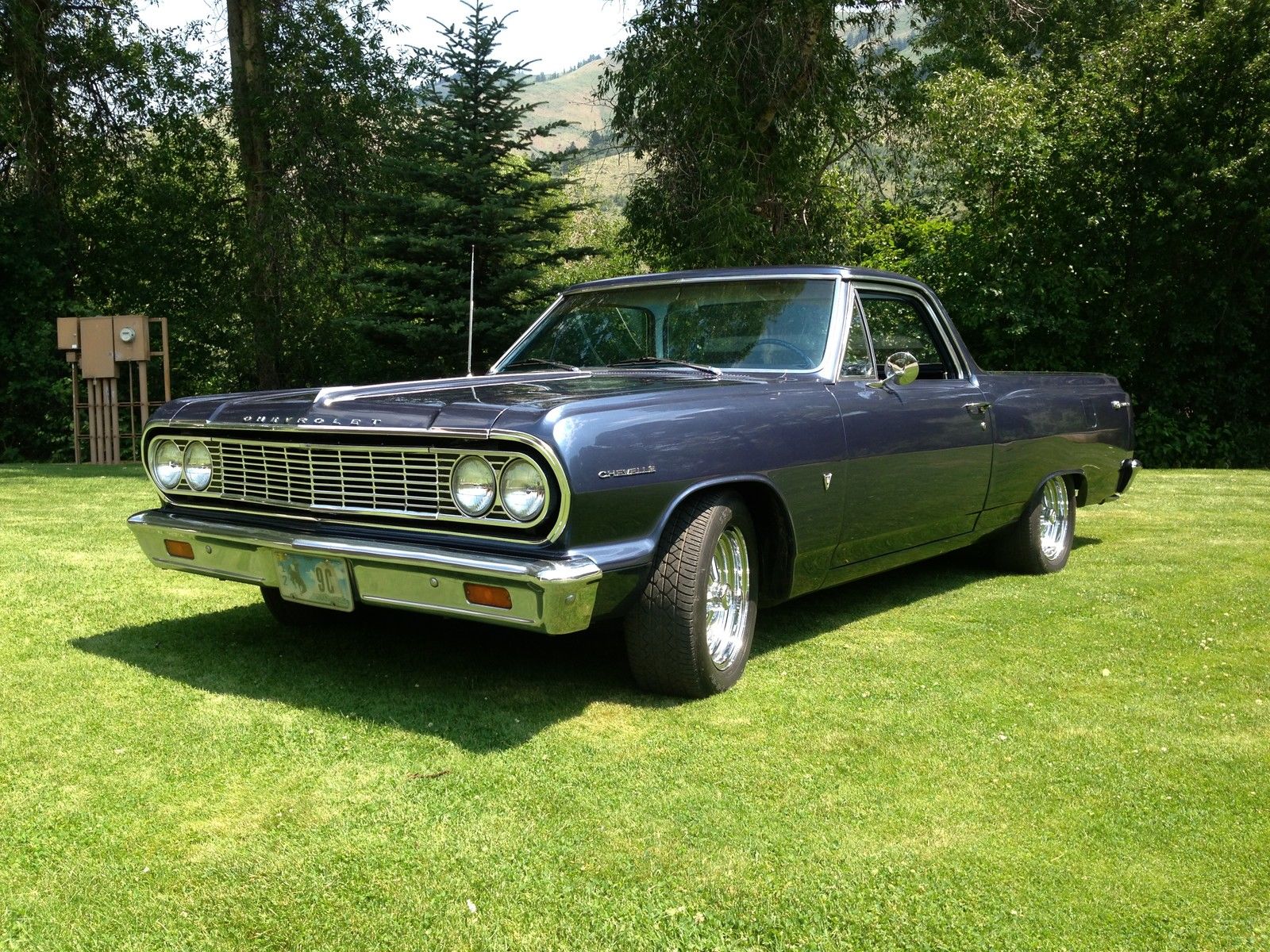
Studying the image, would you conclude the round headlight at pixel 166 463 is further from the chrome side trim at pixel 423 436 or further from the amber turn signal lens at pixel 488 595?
the amber turn signal lens at pixel 488 595

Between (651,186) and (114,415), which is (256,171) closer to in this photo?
(114,415)

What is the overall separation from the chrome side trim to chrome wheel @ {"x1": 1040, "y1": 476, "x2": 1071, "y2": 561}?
3.86 meters

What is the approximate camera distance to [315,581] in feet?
13.0

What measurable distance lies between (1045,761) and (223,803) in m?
2.36

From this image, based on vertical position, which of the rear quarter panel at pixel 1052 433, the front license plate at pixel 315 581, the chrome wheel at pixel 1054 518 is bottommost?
the chrome wheel at pixel 1054 518

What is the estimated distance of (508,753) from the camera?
355cm

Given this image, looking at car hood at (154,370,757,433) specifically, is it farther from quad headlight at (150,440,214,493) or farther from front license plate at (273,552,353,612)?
front license plate at (273,552,353,612)

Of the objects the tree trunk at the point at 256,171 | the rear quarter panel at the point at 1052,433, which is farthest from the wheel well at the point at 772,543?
the tree trunk at the point at 256,171

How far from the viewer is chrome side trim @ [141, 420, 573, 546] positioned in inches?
138

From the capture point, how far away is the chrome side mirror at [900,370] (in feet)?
16.6

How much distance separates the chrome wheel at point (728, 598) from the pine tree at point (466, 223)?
10.6 metres

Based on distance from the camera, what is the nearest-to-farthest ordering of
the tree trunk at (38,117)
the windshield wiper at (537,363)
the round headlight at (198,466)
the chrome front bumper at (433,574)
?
the chrome front bumper at (433,574) < the round headlight at (198,466) < the windshield wiper at (537,363) < the tree trunk at (38,117)

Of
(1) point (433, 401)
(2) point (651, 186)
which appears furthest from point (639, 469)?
(2) point (651, 186)

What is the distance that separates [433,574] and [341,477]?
629 mm
